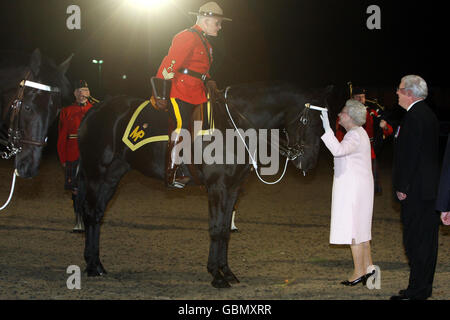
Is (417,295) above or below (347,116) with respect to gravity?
below

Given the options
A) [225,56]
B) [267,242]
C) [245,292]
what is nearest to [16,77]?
[245,292]

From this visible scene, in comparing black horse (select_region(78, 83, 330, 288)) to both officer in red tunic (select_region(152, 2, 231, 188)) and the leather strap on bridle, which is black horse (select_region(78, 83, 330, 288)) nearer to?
officer in red tunic (select_region(152, 2, 231, 188))

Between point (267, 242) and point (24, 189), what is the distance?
287 inches

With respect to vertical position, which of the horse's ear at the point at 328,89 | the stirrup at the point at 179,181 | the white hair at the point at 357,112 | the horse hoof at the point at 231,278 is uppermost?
the horse's ear at the point at 328,89

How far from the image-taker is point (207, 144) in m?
6.30

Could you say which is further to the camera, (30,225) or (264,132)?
(30,225)

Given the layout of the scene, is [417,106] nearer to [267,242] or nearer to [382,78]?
[267,242]

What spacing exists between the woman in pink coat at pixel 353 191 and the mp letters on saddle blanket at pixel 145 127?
192 cm

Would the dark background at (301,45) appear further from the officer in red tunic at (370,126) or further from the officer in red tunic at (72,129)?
the officer in red tunic at (72,129)

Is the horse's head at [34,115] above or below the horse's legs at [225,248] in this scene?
above

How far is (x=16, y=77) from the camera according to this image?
4914 millimetres

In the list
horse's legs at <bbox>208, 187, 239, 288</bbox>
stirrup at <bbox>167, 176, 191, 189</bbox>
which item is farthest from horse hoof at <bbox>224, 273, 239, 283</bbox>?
stirrup at <bbox>167, 176, 191, 189</bbox>

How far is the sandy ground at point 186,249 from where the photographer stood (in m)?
6.06

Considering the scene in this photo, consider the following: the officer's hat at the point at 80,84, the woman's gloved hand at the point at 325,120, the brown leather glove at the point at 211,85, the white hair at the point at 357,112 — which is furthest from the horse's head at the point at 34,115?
the officer's hat at the point at 80,84
